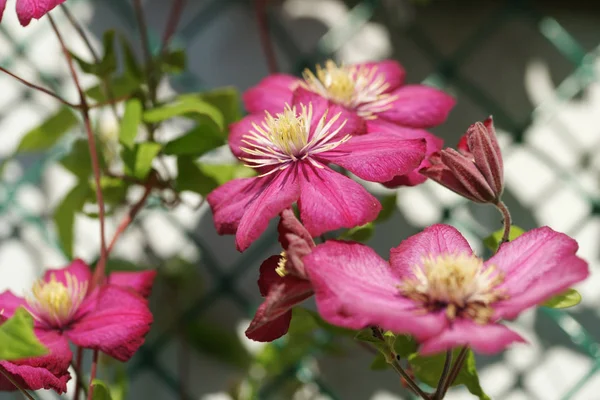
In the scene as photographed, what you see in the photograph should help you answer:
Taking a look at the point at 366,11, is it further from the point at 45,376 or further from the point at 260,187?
the point at 45,376

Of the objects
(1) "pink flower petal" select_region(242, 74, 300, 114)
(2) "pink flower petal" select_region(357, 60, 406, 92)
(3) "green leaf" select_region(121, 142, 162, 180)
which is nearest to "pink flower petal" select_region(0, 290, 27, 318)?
(3) "green leaf" select_region(121, 142, 162, 180)

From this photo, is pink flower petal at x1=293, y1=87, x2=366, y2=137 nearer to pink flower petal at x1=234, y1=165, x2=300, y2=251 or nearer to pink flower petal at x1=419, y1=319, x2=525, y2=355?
pink flower petal at x1=234, y1=165, x2=300, y2=251

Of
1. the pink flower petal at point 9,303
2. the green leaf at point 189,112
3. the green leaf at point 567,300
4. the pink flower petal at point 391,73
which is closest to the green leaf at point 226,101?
the green leaf at point 189,112

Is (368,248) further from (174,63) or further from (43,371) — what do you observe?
(174,63)

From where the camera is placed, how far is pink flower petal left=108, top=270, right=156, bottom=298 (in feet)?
1.78

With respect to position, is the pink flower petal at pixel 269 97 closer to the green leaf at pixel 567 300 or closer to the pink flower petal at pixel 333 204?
the pink flower petal at pixel 333 204

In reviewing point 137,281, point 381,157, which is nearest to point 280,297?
point 381,157

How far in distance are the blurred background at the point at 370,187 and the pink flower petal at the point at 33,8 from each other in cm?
34

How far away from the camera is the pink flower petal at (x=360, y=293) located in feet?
1.01

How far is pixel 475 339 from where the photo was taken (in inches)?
11.9

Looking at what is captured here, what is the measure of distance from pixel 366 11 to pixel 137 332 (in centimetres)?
53

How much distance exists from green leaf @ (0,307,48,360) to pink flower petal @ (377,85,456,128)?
0.30 metres

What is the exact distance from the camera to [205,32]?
2.86ft

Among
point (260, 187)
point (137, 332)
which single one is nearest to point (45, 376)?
point (137, 332)
